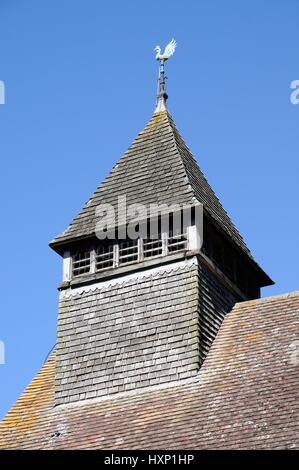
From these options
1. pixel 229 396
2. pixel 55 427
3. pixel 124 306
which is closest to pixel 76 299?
pixel 124 306

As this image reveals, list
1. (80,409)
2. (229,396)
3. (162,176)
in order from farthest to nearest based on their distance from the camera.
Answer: (162,176) < (80,409) < (229,396)

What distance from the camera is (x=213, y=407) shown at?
25594mm

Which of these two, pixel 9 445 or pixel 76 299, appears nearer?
pixel 9 445

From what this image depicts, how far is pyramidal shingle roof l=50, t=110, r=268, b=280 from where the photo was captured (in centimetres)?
2956

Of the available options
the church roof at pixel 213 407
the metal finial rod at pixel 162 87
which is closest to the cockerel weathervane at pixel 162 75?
the metal finial rod at pixel 162 87

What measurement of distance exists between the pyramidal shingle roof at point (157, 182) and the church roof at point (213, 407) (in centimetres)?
271

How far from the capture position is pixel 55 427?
27297mm

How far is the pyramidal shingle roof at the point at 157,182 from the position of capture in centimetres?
2956

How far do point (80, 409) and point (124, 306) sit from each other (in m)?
2.52

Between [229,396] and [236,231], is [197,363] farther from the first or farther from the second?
[236,231]

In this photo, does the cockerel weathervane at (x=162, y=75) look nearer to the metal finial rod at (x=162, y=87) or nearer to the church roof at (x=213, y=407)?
the metal finial rod at (x=162, y=87)

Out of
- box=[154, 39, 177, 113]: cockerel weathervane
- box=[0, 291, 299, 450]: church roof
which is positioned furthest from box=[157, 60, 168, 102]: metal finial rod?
box=[0, 291, 299, 450]: church roof

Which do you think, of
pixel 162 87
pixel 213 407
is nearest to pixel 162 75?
pixel 162 87
